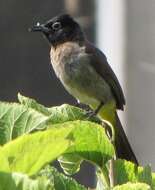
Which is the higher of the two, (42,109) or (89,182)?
(42,109)

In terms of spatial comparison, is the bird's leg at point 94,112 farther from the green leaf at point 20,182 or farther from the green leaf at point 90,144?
the green leaf at point 20,182

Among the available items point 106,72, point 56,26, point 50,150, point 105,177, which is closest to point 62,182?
point 105,177

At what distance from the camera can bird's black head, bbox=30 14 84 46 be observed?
12.2 ft

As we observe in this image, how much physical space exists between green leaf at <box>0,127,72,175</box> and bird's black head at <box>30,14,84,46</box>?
275 centimetres

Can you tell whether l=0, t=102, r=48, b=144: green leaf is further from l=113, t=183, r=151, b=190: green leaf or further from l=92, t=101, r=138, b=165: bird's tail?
l=92, t=101, r=138, b=165: bird's tail

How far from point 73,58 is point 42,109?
258 cm

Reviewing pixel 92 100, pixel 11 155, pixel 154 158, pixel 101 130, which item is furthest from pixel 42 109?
pixel 154 158

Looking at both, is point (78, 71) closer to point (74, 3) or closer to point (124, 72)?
point (124, 72)

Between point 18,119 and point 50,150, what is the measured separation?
0.36 feet

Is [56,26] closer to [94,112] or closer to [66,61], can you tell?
[66,61]

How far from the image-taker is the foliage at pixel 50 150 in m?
0.86

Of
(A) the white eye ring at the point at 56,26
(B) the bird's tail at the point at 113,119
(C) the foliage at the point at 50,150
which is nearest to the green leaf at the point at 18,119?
(C) the foliage at the point at 50,150

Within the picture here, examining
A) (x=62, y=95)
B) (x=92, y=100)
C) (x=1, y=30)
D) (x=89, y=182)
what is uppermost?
(x=92, y=100)

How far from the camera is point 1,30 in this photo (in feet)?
21.6
